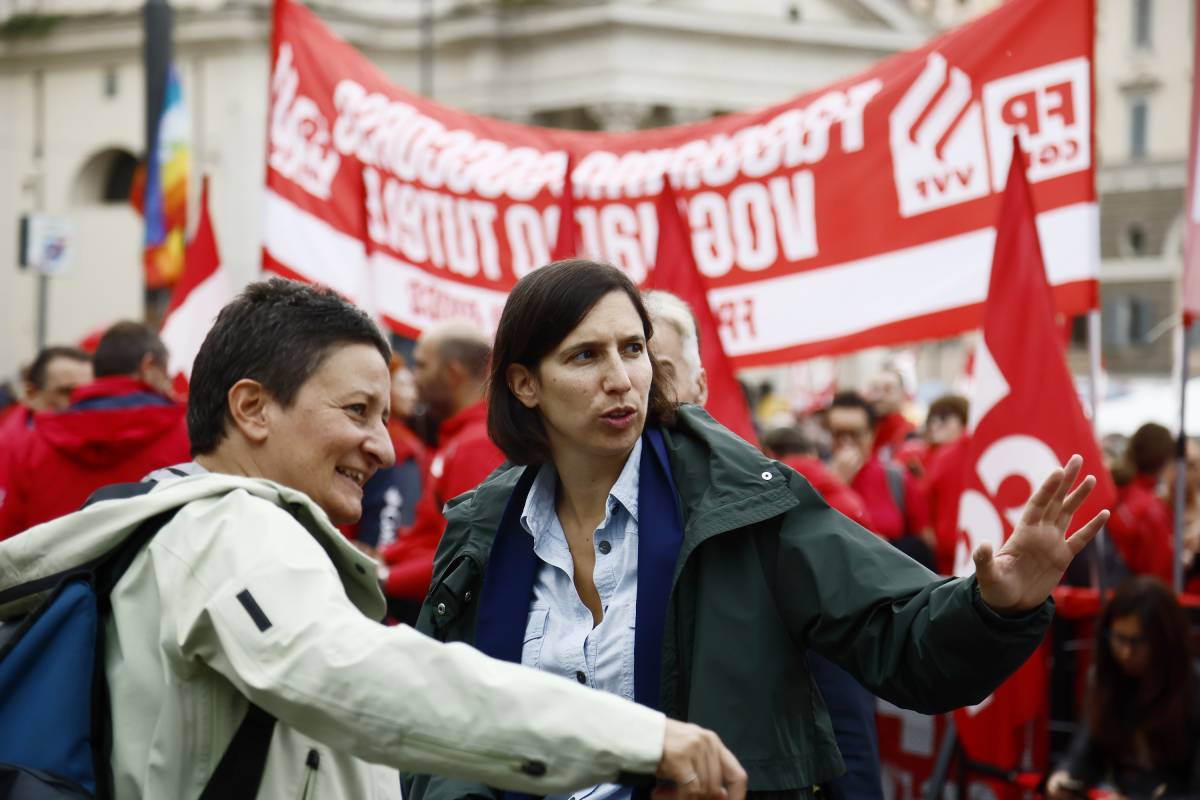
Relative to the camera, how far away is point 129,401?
5676 mm

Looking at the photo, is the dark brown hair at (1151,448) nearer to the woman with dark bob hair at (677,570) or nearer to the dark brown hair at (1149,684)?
the dark brown hair at (1149,684)

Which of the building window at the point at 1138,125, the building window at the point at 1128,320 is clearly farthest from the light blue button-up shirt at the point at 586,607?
the building window at the point at 1138,125

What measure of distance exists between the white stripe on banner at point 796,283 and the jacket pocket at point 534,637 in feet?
11.8

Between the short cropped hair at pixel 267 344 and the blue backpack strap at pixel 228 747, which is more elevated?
the short cropped hair at pixel 267 344

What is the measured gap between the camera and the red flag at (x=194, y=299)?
7.96 meters

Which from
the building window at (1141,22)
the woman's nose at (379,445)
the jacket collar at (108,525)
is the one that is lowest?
the jacket collar at (108,525)

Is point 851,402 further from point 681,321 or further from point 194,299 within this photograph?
point 681,321

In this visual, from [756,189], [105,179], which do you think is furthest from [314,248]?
[105,179]

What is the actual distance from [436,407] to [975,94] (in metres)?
2.57

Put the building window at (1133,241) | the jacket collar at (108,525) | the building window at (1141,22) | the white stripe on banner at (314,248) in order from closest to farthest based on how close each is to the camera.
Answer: the jacket collar at (108,525)
the white stripe on banner at (314,248)
the building window at (1133,241)
the building window at (1141,22)

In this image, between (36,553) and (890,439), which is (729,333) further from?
(36,553)

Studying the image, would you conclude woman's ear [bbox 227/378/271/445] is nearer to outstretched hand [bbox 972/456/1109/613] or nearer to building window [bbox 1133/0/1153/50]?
outstretched hand [bbox 972/456/1109/613]

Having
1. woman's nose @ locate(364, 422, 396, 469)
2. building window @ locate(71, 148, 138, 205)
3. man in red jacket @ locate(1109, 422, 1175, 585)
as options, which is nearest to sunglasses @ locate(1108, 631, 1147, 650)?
man in red jacket @ locate(1109, 422, 1175, 585)

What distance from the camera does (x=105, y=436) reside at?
18.1 feet
